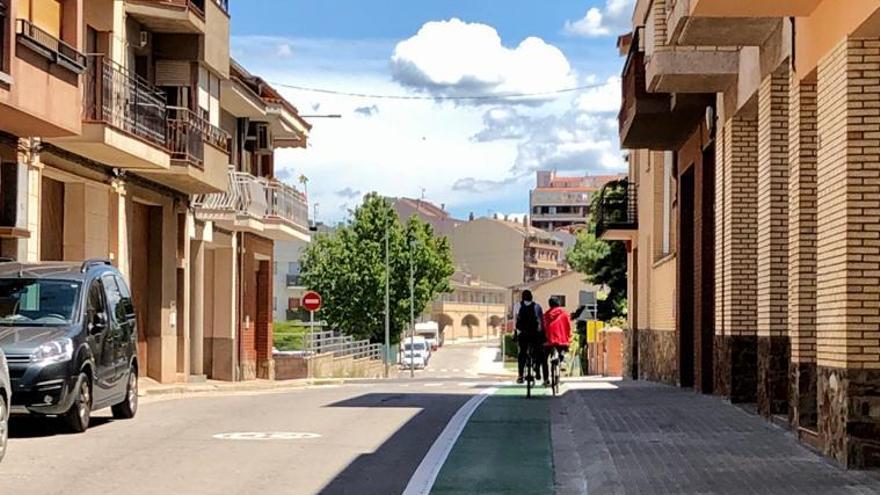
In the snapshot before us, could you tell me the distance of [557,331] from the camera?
75.9 ft

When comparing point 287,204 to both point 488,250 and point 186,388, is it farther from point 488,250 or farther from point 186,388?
point 488,250

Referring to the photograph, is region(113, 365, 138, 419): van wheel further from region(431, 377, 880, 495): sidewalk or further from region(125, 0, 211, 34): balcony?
region(125, 0, 211, 34): balcony

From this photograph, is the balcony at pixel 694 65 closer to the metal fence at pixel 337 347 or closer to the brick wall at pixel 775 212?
the brick wall at pixel 775 212

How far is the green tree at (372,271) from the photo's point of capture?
83.8m

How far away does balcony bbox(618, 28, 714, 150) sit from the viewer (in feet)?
79.7

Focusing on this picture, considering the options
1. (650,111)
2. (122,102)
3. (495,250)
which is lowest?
(650,111)

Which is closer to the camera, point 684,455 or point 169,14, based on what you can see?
point 684,455

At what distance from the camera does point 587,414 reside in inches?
709

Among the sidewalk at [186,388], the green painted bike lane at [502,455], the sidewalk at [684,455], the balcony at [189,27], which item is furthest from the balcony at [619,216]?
the sidewalk at [684,455]

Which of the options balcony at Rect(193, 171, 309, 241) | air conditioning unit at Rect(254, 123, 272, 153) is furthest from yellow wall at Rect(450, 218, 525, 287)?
air conditioning unit at Rect(254, 123, 272, 153)

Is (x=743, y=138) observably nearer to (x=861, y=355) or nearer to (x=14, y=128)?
(x=861, y=355)

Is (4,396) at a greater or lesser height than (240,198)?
lesser

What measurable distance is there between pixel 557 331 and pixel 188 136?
33.9 feet

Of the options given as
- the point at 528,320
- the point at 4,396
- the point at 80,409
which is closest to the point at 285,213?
the point at 528,320
